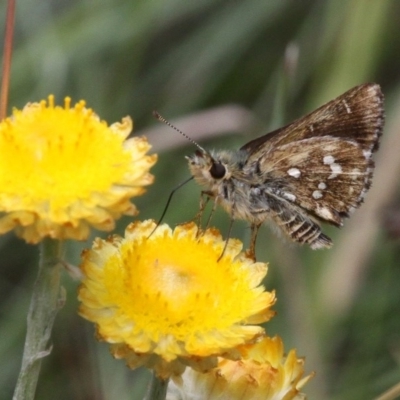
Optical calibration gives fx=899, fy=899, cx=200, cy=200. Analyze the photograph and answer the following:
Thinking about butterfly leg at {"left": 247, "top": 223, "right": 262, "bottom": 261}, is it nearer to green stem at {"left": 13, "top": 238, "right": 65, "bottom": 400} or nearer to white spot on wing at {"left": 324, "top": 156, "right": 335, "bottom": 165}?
white spot on wing at {"left": 324, "top": 156, "right": 335, "bottom": 165}

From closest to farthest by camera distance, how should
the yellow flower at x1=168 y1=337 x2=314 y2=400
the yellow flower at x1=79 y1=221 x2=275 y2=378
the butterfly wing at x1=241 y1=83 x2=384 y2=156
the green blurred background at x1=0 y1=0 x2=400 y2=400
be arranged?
the yellow flower at x1=79 y1=221 x2=275 y2=378
the yellow flower at x1=168 y1=337 x2=314 y2=400
the butterfly wing at x1=241 y1=83 x2=384 y2=156
the green blurred background at x1=0 y1=0 x2=400 y2=400

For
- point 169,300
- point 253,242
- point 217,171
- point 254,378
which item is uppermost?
point 217,171

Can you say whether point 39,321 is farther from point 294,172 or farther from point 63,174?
Answer: point 294,172

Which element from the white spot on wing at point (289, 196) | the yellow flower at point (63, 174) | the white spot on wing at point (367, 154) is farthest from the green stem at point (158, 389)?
the white spot on wing at point (367, 154)

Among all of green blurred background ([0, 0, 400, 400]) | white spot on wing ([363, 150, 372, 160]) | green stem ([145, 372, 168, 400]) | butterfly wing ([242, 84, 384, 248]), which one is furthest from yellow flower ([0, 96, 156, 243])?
green blurred background ([0, 0, 400, 400])

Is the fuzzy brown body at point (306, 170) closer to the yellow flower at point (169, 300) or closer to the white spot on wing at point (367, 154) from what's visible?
the white spot on wing at point (367, 154)

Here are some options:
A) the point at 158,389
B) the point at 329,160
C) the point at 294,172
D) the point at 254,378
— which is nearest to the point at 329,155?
the point at 329,160

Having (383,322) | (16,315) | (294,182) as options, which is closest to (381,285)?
(383,322)
